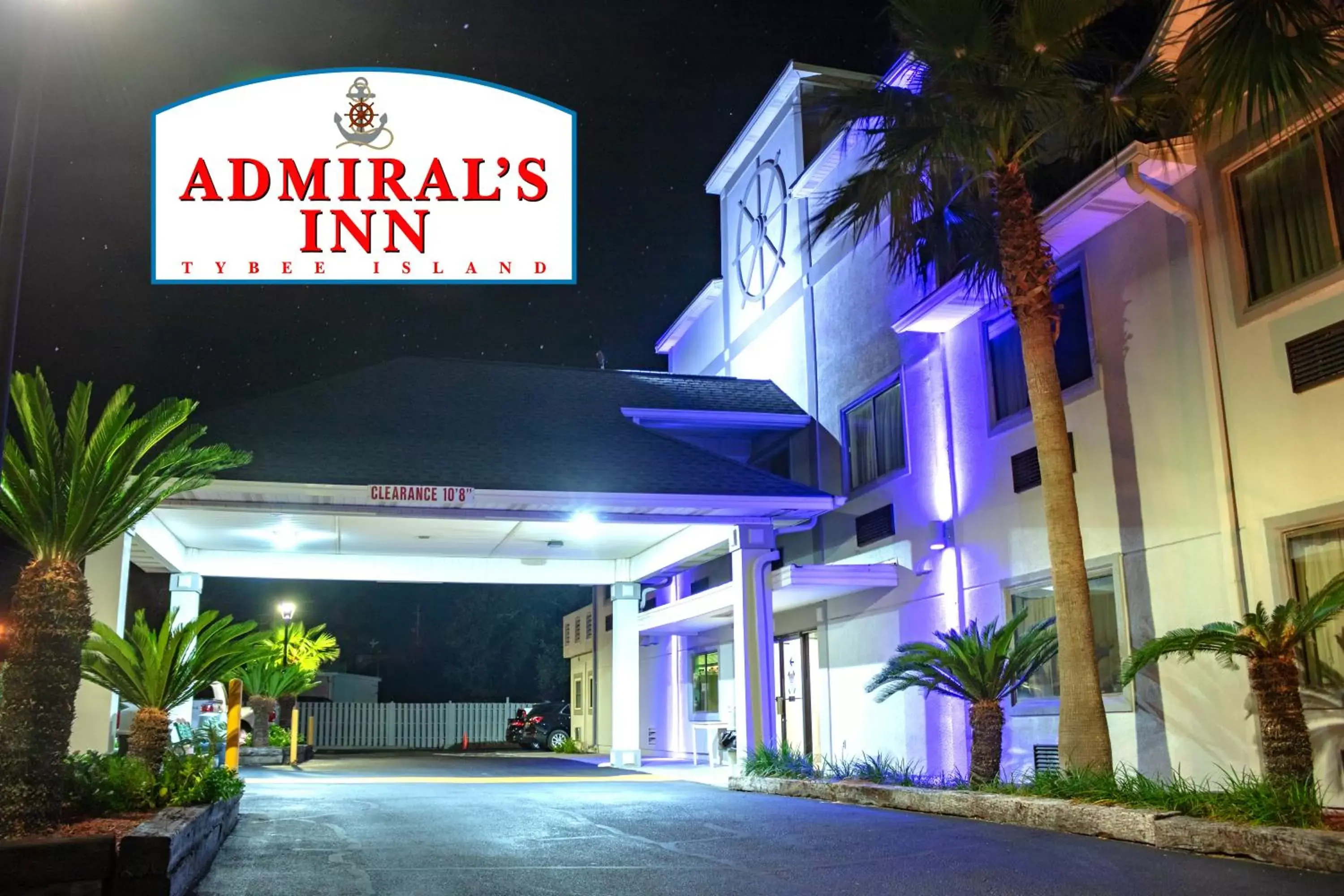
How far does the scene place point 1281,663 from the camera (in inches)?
357

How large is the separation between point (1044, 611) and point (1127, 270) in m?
4.09

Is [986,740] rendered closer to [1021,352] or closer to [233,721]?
[1021,352]

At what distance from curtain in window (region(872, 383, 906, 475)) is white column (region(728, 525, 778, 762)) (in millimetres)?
2189

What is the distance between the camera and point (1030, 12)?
11008mm

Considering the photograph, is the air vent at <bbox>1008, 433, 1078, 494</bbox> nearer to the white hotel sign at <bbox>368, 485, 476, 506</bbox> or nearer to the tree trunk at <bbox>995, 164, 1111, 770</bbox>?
the tree trunk at <bbox>995, 164, 1111, 770</bbox>

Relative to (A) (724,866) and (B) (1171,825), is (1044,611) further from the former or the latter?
(A) (724,866)

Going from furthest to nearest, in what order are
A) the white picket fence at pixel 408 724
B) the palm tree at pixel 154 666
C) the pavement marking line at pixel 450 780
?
1. the white picket fence at pixel 408 724
2. the pavement marking line at pixel 450 780
3. the palm tree at pixel 154 666

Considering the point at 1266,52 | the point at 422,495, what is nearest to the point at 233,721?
the point at 422,495

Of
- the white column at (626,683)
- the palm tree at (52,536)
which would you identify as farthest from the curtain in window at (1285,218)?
the white column at (626,683)

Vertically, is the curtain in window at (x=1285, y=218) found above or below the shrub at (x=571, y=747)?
above

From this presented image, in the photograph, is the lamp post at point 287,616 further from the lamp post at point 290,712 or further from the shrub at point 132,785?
the shrub at point 132,785

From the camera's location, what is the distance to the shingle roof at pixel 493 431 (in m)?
15.8

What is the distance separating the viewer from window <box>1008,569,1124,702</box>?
1266 cm

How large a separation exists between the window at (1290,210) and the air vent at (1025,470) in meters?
3.63
